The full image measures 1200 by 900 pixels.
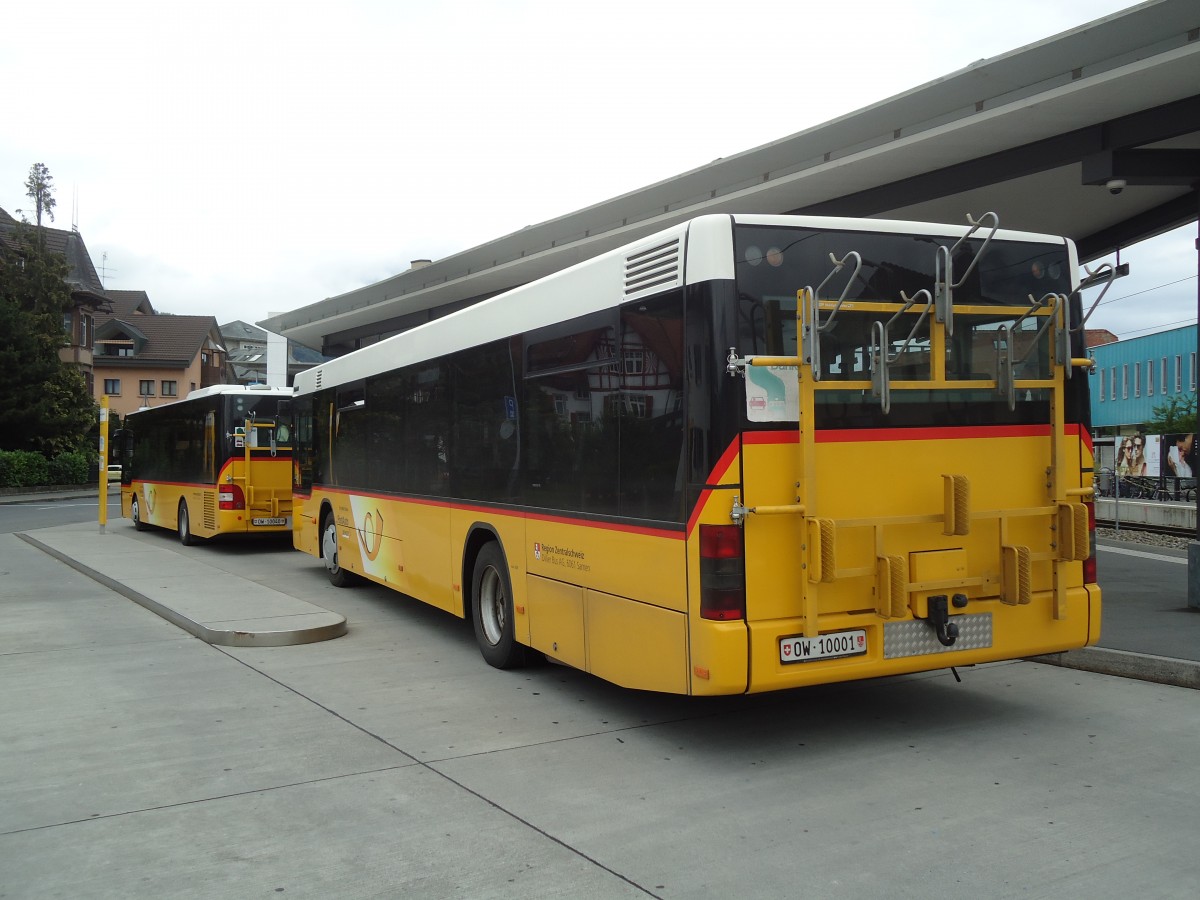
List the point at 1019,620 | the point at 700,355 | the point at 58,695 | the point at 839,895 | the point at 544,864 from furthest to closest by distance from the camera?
the point at 58,695, the point at 1019,620, the point at 700,355, the point at 544,864, the point at 839,895

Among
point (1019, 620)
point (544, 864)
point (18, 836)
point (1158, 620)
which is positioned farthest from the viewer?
point (1158, 620)

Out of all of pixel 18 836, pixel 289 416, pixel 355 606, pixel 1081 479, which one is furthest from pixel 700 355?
pixel 289 416

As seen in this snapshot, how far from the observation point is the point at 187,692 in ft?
25.7

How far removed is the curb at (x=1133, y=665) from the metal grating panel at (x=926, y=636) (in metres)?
1.31

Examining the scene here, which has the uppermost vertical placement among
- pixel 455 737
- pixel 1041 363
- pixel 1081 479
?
pixel 1041 363

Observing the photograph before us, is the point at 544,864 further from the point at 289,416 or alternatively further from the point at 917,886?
the point at 289,416

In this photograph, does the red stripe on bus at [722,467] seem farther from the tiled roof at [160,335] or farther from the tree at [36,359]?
the tiled roof at [160,335]

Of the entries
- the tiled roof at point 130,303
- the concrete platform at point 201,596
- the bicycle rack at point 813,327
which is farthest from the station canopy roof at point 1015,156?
the tiled roof at point 130,303

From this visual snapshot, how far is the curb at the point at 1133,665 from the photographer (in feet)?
25.0

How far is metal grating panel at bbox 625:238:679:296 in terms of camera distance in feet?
19.8

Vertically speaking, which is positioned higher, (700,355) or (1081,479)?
(700,355)

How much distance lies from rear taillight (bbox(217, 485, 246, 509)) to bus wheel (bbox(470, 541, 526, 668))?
11.0 meters

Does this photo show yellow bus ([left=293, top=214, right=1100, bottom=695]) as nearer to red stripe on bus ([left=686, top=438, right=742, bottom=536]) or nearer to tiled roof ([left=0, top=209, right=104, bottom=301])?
red stripe on bus ([left=686, top=438, right=742, bottom=536])

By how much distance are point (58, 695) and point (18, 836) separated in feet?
10.7
